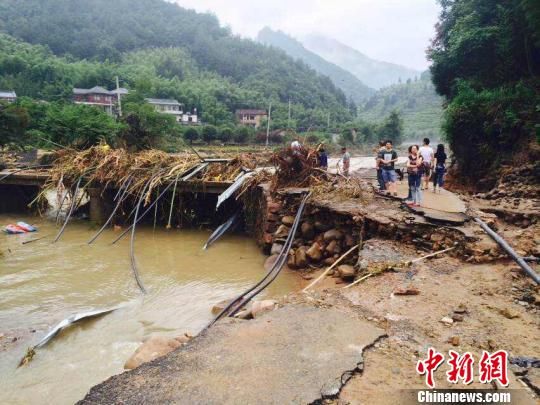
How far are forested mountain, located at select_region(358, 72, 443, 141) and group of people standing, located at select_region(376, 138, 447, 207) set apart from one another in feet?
205

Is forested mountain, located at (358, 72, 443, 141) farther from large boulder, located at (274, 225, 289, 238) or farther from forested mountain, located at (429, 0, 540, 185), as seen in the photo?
large boulder, located at (274, 225, 289, 238)

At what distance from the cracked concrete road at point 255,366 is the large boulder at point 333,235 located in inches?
142

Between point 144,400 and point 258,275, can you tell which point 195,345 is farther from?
point 258,275

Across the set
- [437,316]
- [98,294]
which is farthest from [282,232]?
[437,316]

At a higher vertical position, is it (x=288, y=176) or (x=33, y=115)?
(x=33, y=115)

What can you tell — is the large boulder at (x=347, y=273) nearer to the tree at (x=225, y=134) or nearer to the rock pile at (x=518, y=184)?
the rock pile at (x=518, y=184)

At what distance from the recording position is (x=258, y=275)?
26.6 feet

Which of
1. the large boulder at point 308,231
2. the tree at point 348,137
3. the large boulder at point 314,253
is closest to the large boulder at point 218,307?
the large boulder at point 314,253

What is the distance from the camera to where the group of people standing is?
25.3 feet

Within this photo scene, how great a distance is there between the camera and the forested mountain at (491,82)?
1219 centimetres

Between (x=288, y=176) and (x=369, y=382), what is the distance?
701 centimetres

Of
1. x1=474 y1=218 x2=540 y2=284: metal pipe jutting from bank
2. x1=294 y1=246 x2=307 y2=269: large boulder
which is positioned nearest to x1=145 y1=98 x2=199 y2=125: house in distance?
x1=294 y1=246 x2=307 y2=269: large boulder

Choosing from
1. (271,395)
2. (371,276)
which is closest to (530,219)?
(371,276)

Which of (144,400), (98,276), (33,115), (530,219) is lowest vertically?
(98,276)
